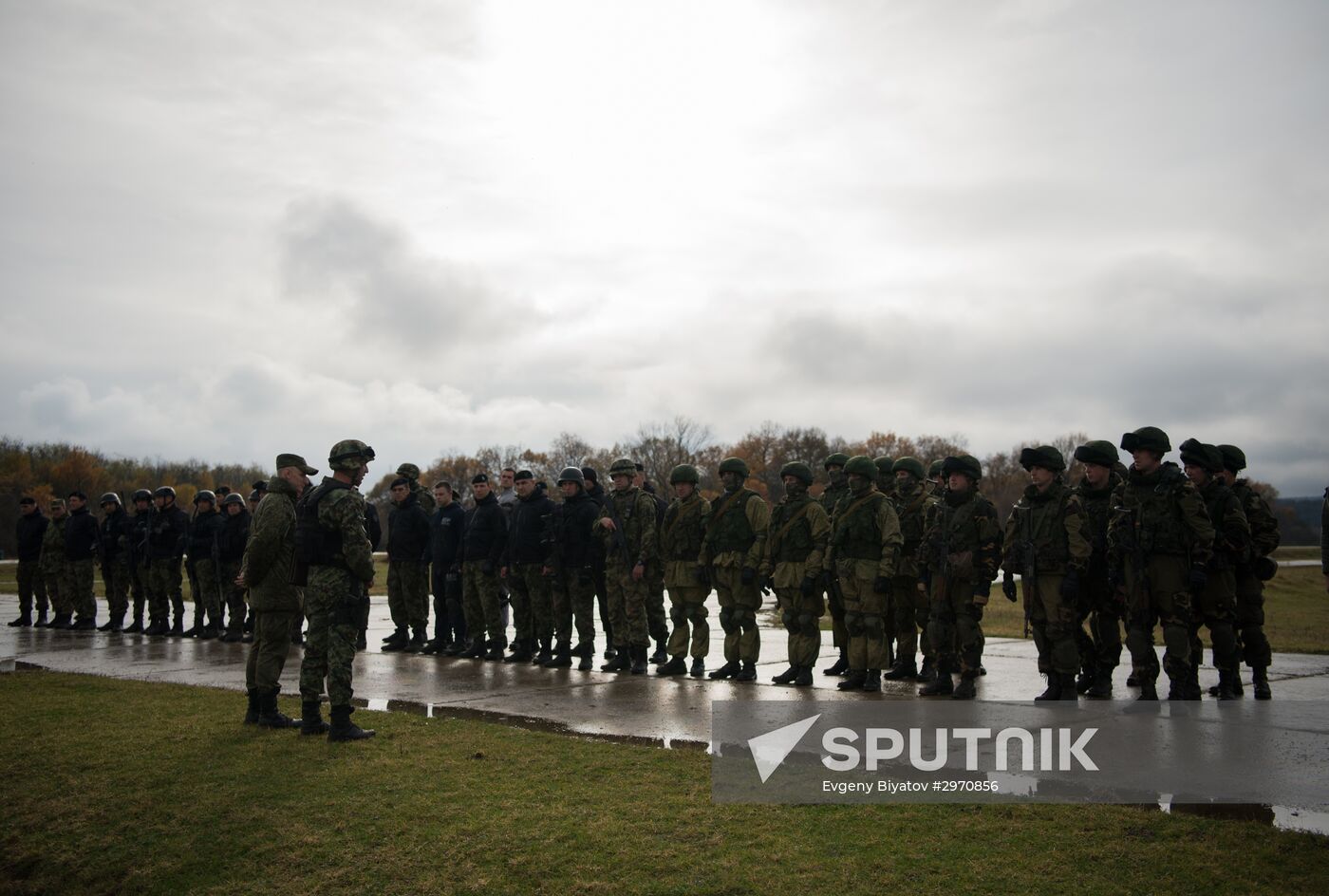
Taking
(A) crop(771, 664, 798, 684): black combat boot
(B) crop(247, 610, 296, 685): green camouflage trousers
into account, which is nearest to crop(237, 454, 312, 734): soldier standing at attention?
(B) crop(247, 610, 296, 685): green camouflage trousers

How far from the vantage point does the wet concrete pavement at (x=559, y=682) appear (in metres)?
9.20

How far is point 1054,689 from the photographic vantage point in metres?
9.41

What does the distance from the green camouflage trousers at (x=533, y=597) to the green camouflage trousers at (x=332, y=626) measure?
470cm

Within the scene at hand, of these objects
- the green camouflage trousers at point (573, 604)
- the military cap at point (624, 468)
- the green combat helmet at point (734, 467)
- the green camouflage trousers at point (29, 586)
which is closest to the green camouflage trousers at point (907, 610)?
the green combat helmet at point (734, 467)

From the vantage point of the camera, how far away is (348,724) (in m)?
8.41

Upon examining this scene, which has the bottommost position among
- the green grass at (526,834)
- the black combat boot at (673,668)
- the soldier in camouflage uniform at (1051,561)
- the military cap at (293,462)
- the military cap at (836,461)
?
the green grass at (526,834)

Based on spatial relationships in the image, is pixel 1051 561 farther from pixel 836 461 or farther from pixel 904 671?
pixel 836 461

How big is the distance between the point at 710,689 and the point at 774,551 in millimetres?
1650

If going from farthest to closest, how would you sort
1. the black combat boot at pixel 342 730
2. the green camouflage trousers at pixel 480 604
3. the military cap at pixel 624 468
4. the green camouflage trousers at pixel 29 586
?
the green camouflage trousers at pixel 29 586, the green camouflage trousers at pixel 480 604, the military cap at pixel 624 468, the black combat boot at pixel 342 730

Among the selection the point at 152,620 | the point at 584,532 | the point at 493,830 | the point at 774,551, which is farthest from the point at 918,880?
the point at 152,620

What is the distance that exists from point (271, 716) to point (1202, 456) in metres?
9.09

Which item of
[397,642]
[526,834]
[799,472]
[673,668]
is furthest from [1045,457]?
[397,642]

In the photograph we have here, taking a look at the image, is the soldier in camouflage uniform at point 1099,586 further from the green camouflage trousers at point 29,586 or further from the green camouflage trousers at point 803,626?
the green camouflage trousers at point 29,586

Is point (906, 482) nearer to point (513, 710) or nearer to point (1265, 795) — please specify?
point (513, 710)
